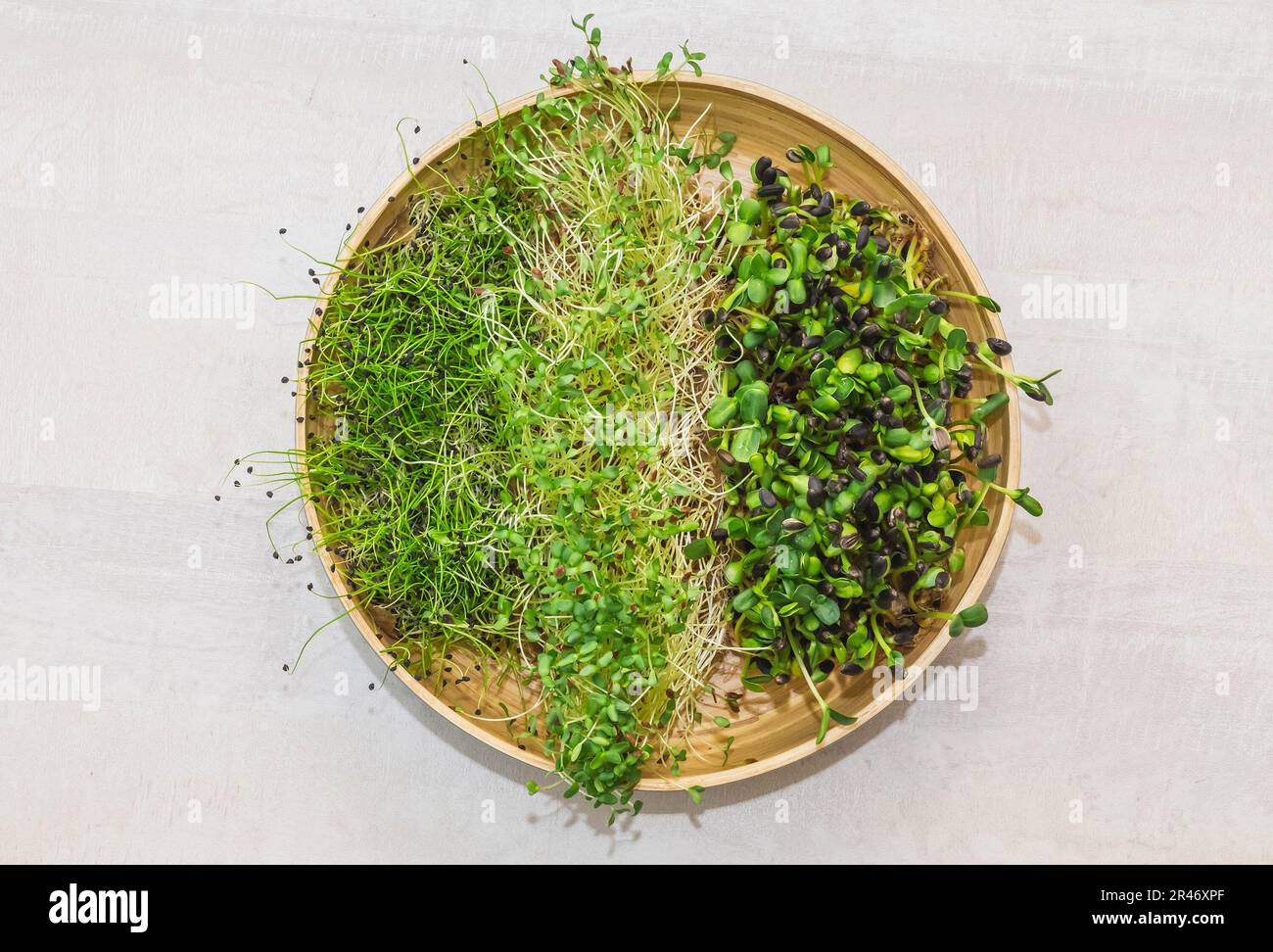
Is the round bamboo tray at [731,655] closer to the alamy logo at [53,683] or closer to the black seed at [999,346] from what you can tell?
the black seed at [999,346]

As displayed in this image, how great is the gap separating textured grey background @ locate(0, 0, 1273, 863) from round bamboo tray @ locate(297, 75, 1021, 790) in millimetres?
212

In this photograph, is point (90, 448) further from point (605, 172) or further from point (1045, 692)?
point (1045, 692)

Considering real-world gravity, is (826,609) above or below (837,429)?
below

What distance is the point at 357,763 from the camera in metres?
1.67

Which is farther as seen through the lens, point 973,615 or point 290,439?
point 290,439

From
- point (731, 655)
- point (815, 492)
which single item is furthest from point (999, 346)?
point (731, 655)

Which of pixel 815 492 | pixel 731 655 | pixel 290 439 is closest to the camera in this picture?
pixel 815 492

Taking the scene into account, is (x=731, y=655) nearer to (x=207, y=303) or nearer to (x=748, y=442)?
(x=748, y=442)
